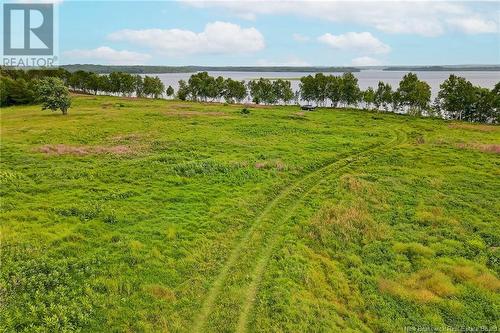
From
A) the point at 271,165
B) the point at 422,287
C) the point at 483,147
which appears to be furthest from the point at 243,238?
the point at 483,147

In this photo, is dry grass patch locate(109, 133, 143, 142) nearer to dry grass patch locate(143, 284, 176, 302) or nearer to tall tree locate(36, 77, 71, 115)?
tall tree locate(36, 77, 71, 115)

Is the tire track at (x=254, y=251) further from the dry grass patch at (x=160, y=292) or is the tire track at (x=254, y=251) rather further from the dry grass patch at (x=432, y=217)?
the dry grass patch at (x=432, y=217)

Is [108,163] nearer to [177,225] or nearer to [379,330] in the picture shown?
[177,225]

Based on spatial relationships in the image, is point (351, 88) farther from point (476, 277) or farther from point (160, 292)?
point (160, 292)

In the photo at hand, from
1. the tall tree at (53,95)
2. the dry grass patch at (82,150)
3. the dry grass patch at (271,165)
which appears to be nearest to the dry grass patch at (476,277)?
the dry grass patch at (271,165)

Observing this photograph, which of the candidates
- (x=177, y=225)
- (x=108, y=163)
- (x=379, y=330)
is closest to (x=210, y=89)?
(x=108, y=163)

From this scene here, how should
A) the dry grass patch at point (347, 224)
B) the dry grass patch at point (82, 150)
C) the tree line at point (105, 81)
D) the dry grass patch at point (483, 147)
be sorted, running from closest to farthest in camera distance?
the dry grass patch at point (347, 224), the dry grass patch at point (82, 150), the dry grass patch at point (483, 147), the tree line at point (105, 81)
